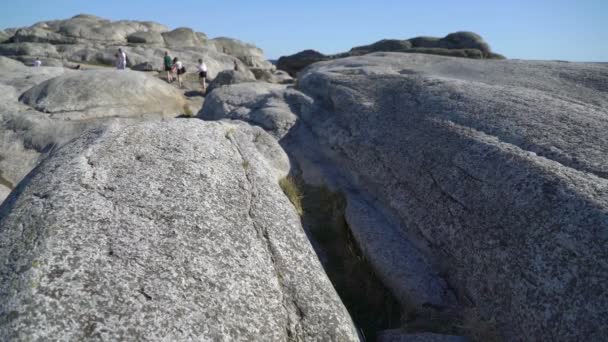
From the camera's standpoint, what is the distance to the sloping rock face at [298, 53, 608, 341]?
4.49 metres

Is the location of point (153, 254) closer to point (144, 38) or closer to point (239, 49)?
point (144, 38)

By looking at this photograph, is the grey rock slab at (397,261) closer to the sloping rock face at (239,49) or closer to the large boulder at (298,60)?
the large boulder at (298,60)

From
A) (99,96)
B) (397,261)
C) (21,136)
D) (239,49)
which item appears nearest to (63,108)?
(99,96)

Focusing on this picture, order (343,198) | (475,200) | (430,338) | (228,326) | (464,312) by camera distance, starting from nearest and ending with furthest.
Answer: (228,326) → (430,338) → (464,312) → (475,200) → (343,198)

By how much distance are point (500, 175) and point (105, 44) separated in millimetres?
55714

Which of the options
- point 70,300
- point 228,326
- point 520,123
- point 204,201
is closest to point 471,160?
point 520,123

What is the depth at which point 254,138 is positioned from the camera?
9695mm

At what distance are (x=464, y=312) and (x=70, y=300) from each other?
4688mm

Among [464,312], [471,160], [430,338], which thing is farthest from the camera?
[471,160]

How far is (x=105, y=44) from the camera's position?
168 ft

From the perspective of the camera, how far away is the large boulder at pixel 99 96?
14.1 m

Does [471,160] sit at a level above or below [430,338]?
above

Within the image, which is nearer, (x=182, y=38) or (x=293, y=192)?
(x=293, y=192)

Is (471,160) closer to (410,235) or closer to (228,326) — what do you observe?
(410,235)
